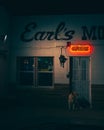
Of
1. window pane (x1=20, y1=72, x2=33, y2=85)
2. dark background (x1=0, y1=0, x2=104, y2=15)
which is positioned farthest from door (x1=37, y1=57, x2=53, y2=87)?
dark background (x1=0, y1=0, x2=104, y2=15)

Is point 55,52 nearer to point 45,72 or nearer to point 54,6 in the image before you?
point 45,72

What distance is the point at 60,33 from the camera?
1988 centimetres

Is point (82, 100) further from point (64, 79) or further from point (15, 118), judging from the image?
point (15, 118)

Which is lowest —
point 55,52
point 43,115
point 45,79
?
point 43,115

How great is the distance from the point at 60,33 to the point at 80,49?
1372mm

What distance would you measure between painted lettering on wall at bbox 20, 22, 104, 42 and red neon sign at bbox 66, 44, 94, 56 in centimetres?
44

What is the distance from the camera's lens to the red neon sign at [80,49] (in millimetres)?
19469

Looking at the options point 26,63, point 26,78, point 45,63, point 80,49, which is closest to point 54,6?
point 80,49

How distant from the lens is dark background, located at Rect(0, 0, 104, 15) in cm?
1912

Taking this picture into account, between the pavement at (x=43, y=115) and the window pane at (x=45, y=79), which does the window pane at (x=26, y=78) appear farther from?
the pavement at (x=43, y=115)

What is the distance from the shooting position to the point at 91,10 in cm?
1938

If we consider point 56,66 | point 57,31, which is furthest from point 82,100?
point 57,31

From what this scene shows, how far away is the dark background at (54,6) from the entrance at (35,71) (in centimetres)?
254

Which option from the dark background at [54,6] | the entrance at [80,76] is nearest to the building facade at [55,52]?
the entrance at [80,76]
